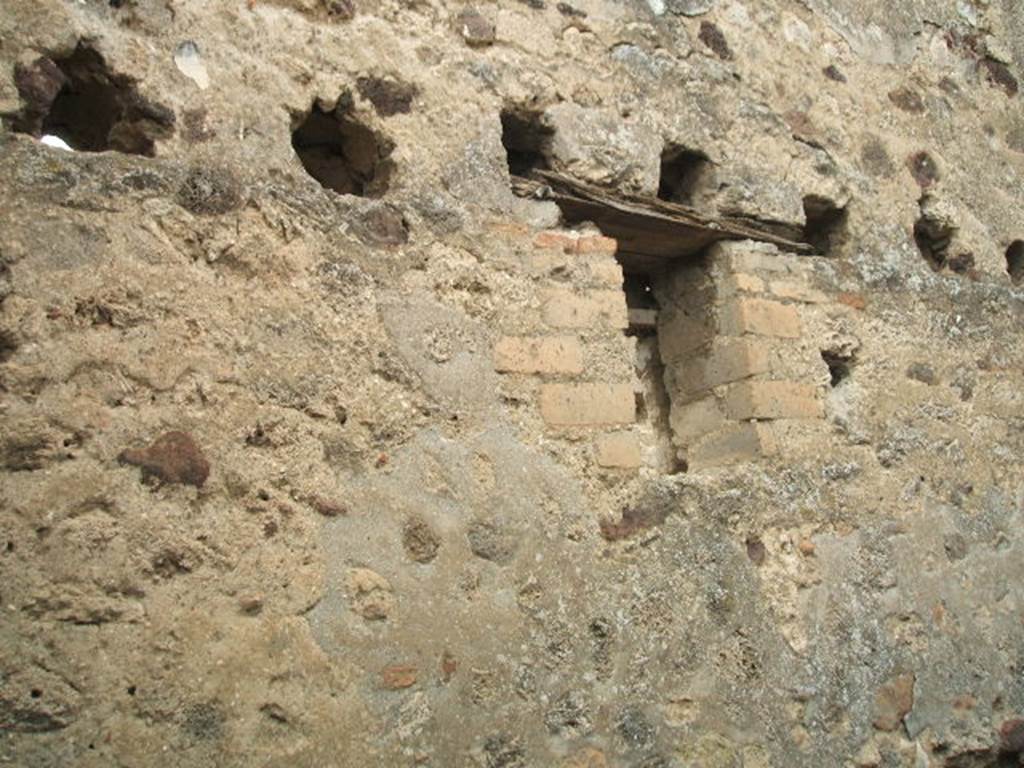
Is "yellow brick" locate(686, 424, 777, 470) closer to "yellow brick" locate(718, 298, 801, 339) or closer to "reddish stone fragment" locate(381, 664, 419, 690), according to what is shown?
"yellow brick" locate(718, 298, 801, 339)

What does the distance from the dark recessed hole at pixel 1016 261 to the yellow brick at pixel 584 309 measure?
2.22 metres

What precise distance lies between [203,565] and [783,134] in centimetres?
251

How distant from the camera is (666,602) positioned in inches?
95.5

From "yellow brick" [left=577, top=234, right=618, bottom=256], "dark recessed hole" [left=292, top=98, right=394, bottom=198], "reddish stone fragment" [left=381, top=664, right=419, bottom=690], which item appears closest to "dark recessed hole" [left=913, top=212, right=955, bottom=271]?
"yellow brick" [left=577, top=234, right=618, bottom=256]

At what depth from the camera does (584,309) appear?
8.41ft

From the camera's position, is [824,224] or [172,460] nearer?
[172,460]

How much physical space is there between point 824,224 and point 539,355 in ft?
5.18

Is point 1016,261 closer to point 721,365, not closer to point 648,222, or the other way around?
point 721,365

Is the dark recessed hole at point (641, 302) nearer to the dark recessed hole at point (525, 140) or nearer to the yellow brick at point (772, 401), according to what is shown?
the yellow brick at point (772, 401)

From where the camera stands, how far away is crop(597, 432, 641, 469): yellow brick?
245 centimetres

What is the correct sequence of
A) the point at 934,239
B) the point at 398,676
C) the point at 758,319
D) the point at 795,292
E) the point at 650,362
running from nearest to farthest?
1. the point at 398,676
2. the point at 758,319
3. the point at 795,292
4. the point at 650,362
5. the point at 934,239

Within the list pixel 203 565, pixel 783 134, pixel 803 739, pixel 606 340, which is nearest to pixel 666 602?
pixel 803 739

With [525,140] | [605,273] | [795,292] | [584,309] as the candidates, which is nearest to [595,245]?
[605,273]

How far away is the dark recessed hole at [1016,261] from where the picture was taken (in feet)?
12.6
